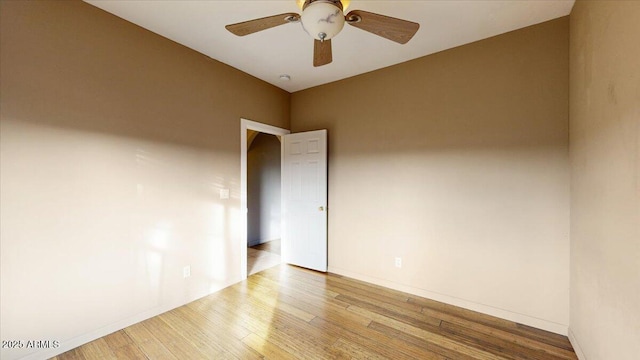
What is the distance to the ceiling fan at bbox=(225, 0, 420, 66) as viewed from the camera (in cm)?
137

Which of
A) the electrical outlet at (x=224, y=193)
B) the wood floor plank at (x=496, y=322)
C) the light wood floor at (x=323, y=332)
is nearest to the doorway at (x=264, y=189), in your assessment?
the electrical outlet at (x=224, y=193)

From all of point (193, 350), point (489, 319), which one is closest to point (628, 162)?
point (489, 319)

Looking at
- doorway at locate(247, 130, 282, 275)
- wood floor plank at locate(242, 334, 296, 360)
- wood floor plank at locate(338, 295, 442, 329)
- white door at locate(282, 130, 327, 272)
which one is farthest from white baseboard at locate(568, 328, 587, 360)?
doorway at locate(247, 130, 282, 275)

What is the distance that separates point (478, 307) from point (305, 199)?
7.74 ft

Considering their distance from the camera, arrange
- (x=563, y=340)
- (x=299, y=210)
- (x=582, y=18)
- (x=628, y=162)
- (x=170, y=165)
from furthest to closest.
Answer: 1. (x=299, y=210)
2. (x=170, y=165)
3. (x=563, y=340)
4. (x=582, y=18)
5. (x=628, y=162)

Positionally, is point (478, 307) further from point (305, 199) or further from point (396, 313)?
point (305, 199)

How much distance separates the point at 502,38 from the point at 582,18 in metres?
0.59

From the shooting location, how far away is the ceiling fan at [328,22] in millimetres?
1368

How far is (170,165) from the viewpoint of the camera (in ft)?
8.13

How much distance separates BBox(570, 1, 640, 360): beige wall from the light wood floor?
2.01 ft

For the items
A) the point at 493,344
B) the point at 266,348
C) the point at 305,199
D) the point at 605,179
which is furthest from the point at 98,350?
the point at 605,179

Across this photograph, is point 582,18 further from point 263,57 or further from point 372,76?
point 263,57

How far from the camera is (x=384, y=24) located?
60.1 inches

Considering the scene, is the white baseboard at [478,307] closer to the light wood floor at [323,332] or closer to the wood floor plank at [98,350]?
the light wood floor at [323,332]
